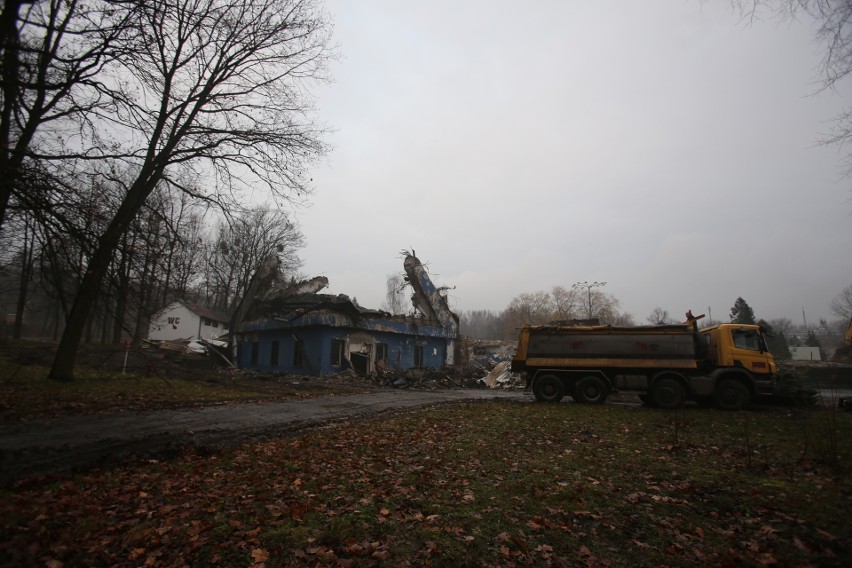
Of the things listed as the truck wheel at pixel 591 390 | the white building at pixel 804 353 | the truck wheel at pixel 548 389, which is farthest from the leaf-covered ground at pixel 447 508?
the white building at pixel 804 353

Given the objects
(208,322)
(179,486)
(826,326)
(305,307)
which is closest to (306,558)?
(179,486)

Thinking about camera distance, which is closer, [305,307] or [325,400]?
[325,400]

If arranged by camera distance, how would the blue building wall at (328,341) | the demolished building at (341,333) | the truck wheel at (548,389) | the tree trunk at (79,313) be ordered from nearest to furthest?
the tree trunk at (79,313) → the truck wheel at (548,389) → the blue building wall at (328,341) → the demolished building at (341,333)

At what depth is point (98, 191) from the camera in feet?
28.9

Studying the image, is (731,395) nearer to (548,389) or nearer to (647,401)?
(647,401)

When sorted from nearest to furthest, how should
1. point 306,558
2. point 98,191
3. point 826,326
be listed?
point 306,558 → point 98,191 → point 826,326

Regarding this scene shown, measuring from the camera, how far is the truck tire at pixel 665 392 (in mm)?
14539

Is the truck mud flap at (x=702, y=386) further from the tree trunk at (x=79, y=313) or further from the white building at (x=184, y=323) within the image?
the white building at (x=184, y=323)

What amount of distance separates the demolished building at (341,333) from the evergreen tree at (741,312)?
43594mm

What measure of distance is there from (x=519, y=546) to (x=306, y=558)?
6.11 feet

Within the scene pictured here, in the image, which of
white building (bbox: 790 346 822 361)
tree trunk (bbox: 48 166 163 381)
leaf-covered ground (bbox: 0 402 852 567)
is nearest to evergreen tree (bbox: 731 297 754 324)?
white building (bbox: 790 346 822 361)

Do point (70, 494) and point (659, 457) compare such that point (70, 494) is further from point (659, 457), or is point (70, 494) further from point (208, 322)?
point (208, 322)

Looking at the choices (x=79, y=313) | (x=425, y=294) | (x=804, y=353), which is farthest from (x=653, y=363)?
(x=804, y=353)

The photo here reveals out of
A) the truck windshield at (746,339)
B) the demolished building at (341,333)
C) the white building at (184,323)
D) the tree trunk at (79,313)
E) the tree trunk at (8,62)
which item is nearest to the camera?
the tree trunk at (8,62)
